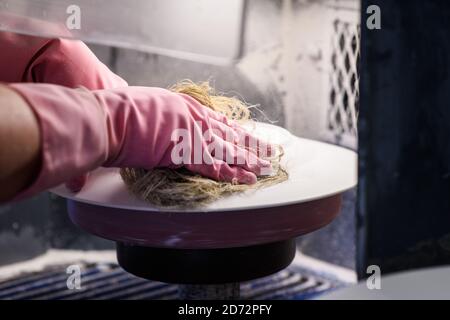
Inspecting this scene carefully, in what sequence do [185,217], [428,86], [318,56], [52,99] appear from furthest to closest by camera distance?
[318,56] < [428,86] < [185,217] < [52,99]

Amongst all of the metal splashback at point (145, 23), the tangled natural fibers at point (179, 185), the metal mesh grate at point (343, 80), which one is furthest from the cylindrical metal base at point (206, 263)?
the metal mesh grate at point (343, 80)

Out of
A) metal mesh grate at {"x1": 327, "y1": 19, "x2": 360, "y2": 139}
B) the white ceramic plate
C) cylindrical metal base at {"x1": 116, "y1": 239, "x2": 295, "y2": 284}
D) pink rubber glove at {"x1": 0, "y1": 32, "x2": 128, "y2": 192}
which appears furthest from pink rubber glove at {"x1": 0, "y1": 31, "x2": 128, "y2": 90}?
metal mesh grate at {"x1": 327, "y1": 19, "x2": 360, "y2": 139}

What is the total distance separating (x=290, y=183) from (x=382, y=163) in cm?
14

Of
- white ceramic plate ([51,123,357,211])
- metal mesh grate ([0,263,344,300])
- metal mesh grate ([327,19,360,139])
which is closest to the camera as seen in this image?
white ceramic plate ([51,123,357,211])

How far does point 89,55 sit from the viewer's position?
2.75 ft

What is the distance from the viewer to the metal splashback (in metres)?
0.69

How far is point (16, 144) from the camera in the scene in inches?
21.6

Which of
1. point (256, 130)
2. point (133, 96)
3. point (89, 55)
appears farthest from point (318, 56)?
point (133, 96)

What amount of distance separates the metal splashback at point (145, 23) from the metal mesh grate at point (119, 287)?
33.6 inches

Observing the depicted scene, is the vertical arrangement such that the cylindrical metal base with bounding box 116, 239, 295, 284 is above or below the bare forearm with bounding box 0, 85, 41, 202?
below

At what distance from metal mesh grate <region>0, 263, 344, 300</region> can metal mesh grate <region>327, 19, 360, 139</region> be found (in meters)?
0.40

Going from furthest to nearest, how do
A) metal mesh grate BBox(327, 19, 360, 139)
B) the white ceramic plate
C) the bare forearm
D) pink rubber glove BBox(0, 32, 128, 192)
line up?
metal mesh grate BBox(327, 19, 360, 139) < pink rubber glove BBox(0, 32, 128, 192) < the white ceramic plate < the bare forearm

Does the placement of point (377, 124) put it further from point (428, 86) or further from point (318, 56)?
point (318, 56)

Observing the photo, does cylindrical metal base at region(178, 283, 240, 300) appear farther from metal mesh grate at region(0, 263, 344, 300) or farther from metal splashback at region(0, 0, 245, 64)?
metal mesh grate at region(0, 263, 344, 300)
